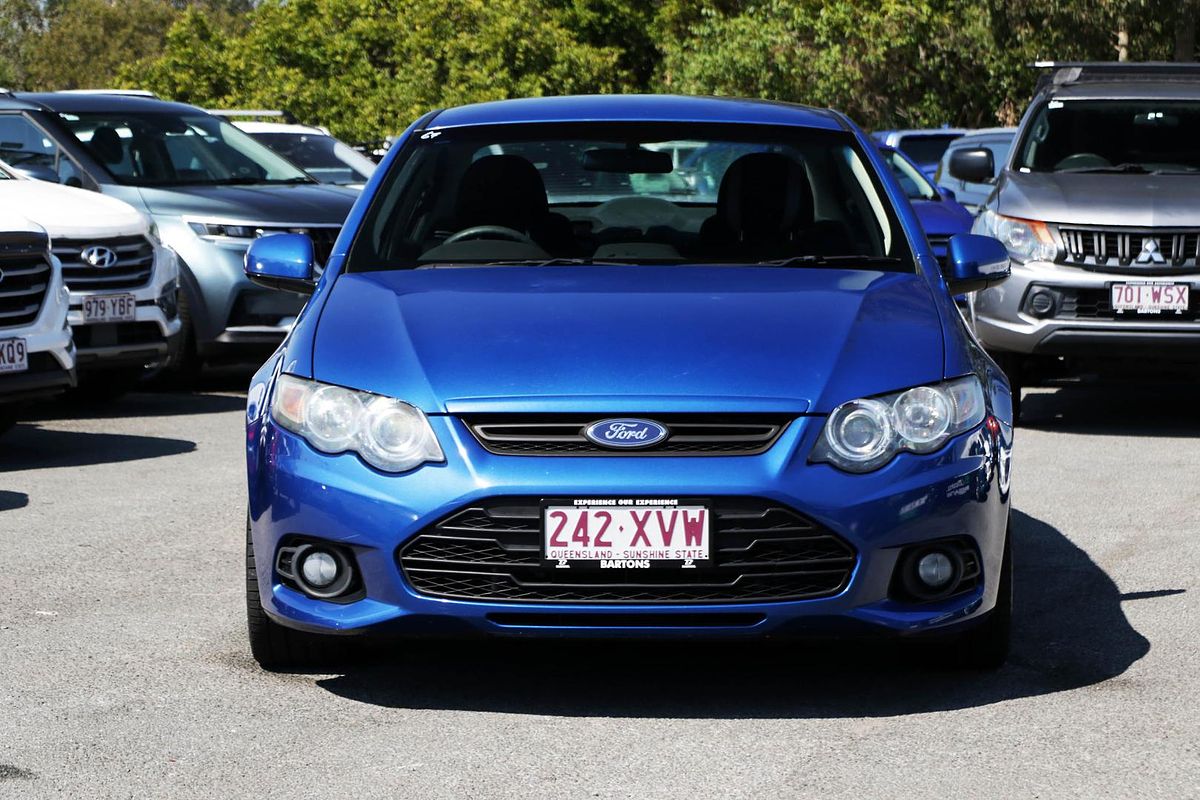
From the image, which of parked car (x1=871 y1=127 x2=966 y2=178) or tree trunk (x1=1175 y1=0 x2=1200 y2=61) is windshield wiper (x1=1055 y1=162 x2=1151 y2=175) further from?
tree trunk (x1=1175 y1=0 x2=1200 y2=61)

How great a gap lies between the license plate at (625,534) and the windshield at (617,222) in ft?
4.41

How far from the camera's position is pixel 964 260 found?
629cm

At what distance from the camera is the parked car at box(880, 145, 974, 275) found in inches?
607

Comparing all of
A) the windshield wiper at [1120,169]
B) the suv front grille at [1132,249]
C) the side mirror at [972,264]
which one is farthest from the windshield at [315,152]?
the side mirror at [972,264]

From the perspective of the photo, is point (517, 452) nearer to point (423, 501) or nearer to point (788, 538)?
point (423, 501)

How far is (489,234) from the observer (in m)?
6.04

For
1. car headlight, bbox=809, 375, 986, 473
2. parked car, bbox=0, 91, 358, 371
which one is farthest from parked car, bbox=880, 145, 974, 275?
car headlight, bbox=809, 375, 986, 473

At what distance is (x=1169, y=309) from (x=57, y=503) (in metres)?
5.52

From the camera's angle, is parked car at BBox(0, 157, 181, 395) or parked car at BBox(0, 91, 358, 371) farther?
parked car at BBox(0, 91, 358, 371)

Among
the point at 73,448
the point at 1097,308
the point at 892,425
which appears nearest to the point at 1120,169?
the point at 1097,308

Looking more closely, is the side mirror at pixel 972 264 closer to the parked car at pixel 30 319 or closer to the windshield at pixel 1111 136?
the parked car at pixel 30 319

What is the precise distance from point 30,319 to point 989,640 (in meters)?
5.74

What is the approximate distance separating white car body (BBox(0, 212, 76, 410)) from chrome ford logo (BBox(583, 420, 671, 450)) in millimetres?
5258

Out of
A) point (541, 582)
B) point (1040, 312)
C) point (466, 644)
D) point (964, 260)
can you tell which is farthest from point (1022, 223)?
point (541, 582)
